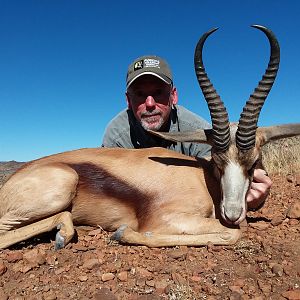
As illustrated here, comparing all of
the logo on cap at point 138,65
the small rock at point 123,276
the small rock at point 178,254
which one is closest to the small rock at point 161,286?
the small rock at point 123,276

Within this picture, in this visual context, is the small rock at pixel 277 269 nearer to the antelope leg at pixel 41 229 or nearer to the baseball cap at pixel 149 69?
the antelope leg at pixel 41 229

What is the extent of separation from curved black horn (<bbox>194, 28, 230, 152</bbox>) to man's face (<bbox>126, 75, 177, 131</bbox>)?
1.66 meters

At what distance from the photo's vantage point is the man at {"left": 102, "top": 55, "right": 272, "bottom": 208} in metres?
6.14

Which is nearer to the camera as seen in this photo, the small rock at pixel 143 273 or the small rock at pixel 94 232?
the small rock at pixel 143 273

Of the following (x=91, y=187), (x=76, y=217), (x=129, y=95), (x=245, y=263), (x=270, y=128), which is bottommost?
(x=245, y=263)

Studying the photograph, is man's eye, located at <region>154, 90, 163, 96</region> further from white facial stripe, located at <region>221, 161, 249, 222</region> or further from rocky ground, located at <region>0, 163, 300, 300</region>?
rocky ground, located at <region>0, 163, 300, 300</region>

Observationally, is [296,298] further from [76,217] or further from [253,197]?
[76,217]

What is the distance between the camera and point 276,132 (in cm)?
470

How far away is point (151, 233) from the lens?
415 centimetres

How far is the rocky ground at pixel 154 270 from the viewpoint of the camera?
291 centimetres

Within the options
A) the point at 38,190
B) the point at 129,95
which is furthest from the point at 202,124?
the point at 38,190

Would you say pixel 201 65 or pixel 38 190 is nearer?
pixel 38 190

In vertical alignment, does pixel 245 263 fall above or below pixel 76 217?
below

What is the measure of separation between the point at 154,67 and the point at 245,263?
3.65 metres
